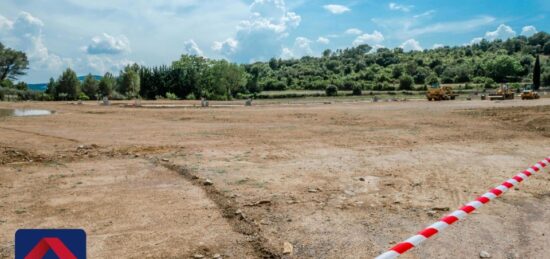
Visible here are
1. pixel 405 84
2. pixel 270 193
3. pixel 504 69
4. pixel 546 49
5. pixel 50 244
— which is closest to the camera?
pixel 50 244

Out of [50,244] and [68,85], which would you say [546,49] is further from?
[50,244]

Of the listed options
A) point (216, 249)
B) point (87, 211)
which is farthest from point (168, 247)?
point (87, 211)

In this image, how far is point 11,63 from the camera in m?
84.8

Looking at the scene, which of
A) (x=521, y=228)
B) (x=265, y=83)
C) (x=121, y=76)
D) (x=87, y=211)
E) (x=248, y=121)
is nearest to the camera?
(x=521, y=228)

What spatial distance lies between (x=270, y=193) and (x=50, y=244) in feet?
18.4

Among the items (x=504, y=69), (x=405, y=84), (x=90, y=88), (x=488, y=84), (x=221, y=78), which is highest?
(x=504, y=69)

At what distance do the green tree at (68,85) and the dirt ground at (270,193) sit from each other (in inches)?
2263

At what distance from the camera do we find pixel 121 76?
75562 millimetres

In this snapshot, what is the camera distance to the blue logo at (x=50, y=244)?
88.4 inches

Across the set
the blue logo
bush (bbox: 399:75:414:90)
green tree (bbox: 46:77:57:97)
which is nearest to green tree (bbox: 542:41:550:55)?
bush (bbox: 399:75:414:90)

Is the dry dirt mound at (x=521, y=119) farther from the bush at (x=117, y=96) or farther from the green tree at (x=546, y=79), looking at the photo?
the green tree at (x=546, y=79)

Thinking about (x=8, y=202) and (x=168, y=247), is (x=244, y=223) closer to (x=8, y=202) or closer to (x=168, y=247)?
(x=168, y=247)

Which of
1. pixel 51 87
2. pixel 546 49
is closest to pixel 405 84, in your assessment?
pixel 51 87

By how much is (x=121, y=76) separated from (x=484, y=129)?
67644 mm
